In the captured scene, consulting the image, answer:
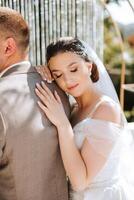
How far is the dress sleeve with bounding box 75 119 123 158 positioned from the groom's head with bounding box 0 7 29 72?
386 millimetres

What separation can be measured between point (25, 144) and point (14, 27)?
46 centimetres

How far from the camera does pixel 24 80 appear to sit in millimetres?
1865

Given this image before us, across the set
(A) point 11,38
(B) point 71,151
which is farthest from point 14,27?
(B) point 71,151

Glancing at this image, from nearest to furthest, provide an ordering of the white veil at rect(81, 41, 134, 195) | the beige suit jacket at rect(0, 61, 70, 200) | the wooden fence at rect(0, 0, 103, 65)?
the beige suit jacket at rect(0, 61, 70, 200)
the white veil at rect(81, 41, 134, 195)
the wooden fence at rect(0, 0, 103, 65)

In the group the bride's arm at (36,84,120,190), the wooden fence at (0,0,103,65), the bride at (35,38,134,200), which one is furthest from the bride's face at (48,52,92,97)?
the wooden fence at (0,0,103,65)

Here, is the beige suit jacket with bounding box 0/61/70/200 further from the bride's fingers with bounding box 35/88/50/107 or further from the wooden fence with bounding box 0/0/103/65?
the wooden fence with bounding box 0/0/103/65

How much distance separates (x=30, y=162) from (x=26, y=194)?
125mm

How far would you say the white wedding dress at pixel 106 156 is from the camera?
1918mm

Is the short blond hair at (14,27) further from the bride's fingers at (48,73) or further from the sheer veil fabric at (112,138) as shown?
the sheer veil fabric at (112,138)

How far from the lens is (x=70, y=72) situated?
199 cm

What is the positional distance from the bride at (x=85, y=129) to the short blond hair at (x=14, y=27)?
0.13m

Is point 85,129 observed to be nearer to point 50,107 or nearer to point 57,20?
point 50,107

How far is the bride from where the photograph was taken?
1885mm

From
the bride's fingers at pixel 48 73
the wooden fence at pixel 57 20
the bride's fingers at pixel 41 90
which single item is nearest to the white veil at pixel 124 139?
the bride's fingers at pixel 48 73
